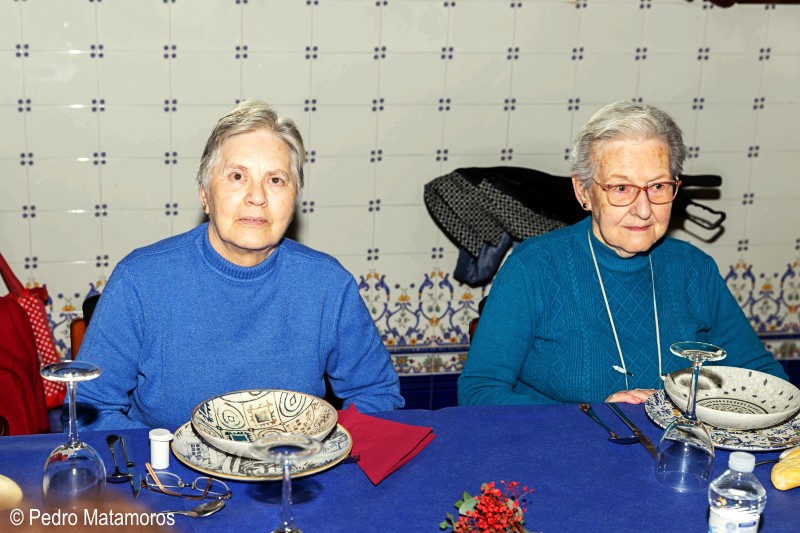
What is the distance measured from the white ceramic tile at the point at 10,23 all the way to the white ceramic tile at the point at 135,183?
0.55 metres

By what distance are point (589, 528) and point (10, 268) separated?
2.72 metres

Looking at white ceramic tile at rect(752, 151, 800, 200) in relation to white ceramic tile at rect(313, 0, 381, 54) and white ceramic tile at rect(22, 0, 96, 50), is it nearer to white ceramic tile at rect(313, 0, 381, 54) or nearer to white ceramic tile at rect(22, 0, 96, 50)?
white ceramic tile at rect(313, 0, 381, 54)

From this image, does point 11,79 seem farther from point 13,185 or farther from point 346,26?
point 346,26

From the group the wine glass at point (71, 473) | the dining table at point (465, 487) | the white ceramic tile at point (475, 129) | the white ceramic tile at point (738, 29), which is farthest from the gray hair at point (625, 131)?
the white ceramic tile at point (738, 29)

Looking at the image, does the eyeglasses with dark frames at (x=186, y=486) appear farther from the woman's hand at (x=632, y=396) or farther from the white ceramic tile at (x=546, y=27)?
the white ceramic tile at (x=546, y=27)

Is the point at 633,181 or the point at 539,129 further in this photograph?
the point at 539,129

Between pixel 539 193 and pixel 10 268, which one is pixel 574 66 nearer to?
pixel 539 193

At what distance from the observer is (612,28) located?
→ 412cm

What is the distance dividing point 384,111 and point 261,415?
210 centimetres

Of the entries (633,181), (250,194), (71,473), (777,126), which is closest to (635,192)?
(633,181)

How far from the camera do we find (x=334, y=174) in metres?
4.03

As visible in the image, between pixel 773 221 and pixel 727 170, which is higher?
pixel 727 170

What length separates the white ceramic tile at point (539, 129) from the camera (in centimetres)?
412

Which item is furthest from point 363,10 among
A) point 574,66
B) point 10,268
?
point 10,268
